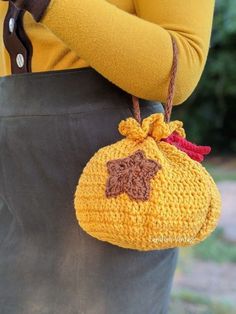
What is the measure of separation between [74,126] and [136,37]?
0.53 feet

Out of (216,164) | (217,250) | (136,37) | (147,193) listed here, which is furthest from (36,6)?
(216,164)

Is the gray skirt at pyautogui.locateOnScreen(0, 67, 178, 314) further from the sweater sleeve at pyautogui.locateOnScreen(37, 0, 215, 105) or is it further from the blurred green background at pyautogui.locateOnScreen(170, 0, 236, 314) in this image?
the blurred green background at pyautogui.locateOnScreen(170, 0, 236, 314)

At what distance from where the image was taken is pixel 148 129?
0.91 m

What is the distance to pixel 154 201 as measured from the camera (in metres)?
0.86

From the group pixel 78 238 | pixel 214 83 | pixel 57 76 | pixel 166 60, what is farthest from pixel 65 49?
pixel 214 83

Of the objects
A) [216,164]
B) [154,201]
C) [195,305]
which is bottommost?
[216,164]

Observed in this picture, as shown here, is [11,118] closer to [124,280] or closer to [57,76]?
[57,76]

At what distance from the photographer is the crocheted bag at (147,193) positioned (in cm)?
86

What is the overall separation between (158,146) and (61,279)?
0.91 ft

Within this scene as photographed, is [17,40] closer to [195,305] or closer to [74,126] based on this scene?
[74,126]

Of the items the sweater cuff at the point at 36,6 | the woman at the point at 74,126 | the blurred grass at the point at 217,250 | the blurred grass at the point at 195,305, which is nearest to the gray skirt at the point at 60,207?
the woman at the point at 74,126

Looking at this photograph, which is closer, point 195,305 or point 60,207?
point 60,207

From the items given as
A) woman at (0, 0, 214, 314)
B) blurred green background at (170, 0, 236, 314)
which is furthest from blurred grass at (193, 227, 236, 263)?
woman at (0, 0, 214, 314)

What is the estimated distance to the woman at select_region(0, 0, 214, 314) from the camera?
92 centimetres
